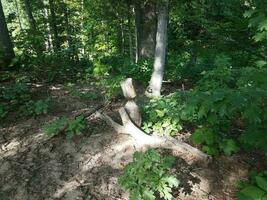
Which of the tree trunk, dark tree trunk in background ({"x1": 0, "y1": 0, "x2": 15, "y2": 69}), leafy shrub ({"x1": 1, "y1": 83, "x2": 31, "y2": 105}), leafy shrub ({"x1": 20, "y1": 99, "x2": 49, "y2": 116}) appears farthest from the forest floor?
dark tree trunk in background ({"x1": 0, "y1": 0, "x2": 15, "y2": 69})

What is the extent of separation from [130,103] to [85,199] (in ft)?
7.13

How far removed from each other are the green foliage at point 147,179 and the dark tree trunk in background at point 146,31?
241 inches

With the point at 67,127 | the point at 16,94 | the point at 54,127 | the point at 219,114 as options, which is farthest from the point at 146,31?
the point at 219,114

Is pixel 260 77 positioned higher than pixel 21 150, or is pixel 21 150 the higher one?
pixel 260 77

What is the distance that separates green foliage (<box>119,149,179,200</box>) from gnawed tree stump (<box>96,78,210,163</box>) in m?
1.05

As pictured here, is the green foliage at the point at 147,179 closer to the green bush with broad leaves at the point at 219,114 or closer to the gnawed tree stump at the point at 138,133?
the green bush with broad leaves at the point at 219,114

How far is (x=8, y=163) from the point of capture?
213 inches

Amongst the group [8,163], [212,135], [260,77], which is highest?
[260,77]

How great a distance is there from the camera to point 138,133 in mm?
5805

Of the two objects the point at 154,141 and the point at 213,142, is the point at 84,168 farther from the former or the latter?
the point at 213,142

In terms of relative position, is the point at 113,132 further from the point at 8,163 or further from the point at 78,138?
the point at 8,163

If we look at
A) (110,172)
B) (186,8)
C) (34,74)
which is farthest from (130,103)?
(34,74)

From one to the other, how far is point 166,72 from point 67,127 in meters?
4.63

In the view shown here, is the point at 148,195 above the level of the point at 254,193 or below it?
below
